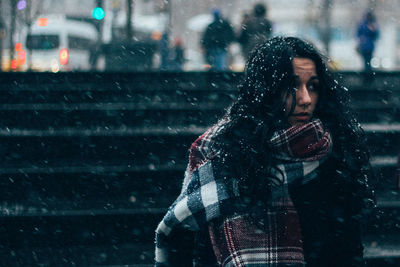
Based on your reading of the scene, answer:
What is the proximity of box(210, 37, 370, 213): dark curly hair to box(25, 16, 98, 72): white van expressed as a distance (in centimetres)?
2094

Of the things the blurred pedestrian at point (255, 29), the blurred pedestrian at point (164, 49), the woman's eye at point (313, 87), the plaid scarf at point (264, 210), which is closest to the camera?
the plaid scarf at point (264, 210)

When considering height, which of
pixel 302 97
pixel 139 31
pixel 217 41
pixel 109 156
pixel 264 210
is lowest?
pixel 139 31

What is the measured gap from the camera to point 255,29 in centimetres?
1141

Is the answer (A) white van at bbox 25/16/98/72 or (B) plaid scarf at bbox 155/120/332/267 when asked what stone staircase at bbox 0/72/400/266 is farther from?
(A) white van at bbox 25/16/98/72

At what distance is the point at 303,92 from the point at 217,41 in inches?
373

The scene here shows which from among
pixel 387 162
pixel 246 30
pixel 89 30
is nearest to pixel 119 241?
pixel 387 162

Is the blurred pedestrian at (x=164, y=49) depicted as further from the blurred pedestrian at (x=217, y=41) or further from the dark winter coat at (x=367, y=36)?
the dark winter coat at (x=367, y=36)

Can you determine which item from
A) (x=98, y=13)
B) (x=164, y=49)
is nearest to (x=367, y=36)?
(x=98, y=13)

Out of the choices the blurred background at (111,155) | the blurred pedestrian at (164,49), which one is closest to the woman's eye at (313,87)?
the blurred background at (111,155)

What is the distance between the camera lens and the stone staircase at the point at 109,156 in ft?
16.0

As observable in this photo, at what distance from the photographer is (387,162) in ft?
18.8

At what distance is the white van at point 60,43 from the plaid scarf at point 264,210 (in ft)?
68.7

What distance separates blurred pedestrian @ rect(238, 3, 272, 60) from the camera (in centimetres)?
1125

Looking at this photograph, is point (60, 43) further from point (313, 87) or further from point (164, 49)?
point (313, 87)
